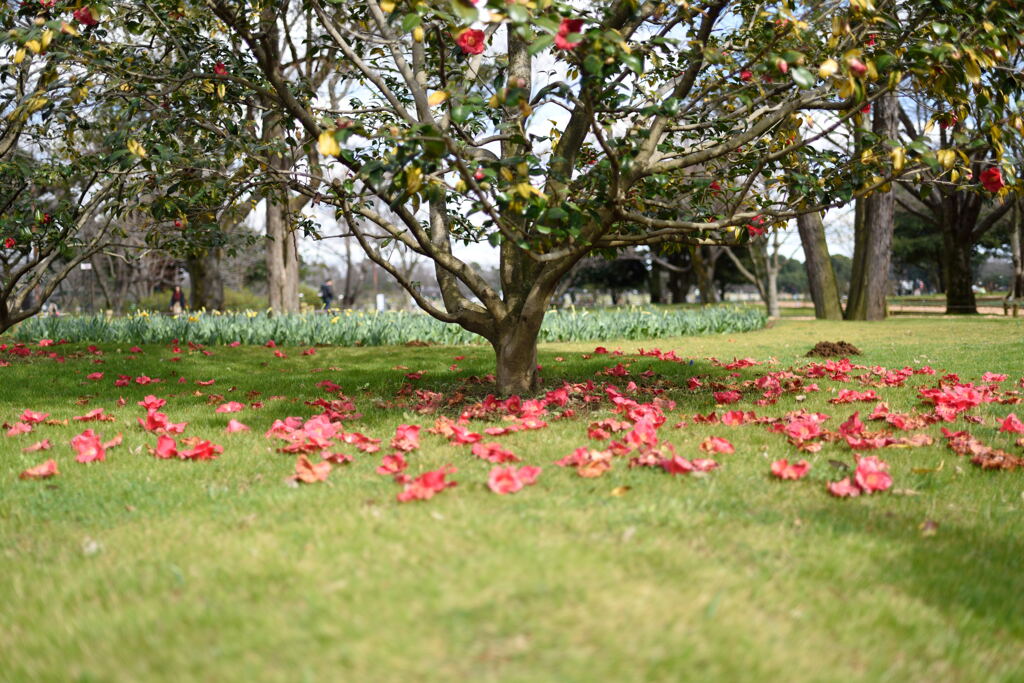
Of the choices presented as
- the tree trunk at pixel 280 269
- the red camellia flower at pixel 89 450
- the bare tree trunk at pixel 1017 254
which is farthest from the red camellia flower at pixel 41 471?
the bare tree trunk at pixel 1017 254

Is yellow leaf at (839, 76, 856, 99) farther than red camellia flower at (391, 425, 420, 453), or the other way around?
red camellia flower at (391, 425, 420, 453)

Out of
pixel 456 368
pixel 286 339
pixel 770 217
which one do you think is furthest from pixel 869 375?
pixel 286 339

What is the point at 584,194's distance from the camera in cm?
510

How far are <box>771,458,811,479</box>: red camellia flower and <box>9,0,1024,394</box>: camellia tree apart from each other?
63.4 inches

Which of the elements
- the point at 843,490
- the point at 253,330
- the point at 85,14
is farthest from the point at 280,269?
the point at 843,490

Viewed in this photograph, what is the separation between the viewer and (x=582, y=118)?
500cm

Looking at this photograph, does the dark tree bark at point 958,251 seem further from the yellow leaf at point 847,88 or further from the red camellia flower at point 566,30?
the red camellia flower at point 566,30

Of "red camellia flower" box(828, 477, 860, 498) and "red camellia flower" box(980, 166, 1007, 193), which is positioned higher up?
"red camellia flower" box(980, 166, 1007, 193)

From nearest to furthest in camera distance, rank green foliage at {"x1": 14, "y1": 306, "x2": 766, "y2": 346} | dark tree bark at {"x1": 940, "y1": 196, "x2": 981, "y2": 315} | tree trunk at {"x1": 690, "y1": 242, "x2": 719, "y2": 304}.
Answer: green foliage at {"x1": 14, "y1": 306, "x2": 766, "y2": 346}, dark tree bark at {"x1": 940, "y1": 196, "x2": 981, "y2": 315}, tree trunk at {"x1": 690, "y1": 242, "x2": 719, "y2": 304}

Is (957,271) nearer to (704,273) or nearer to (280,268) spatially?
(704,273)

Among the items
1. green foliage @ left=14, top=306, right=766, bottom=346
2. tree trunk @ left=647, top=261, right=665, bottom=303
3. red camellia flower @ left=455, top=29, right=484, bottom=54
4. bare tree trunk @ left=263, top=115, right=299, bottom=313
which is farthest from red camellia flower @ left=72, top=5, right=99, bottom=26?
tree trunk @ left=647, top=261, right=665, bottom=303

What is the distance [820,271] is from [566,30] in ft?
54.4

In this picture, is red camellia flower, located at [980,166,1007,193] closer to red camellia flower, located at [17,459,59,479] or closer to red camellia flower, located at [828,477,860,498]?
red camellia flower, located at [828,477,860,498]

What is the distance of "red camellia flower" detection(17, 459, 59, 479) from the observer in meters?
3.44
